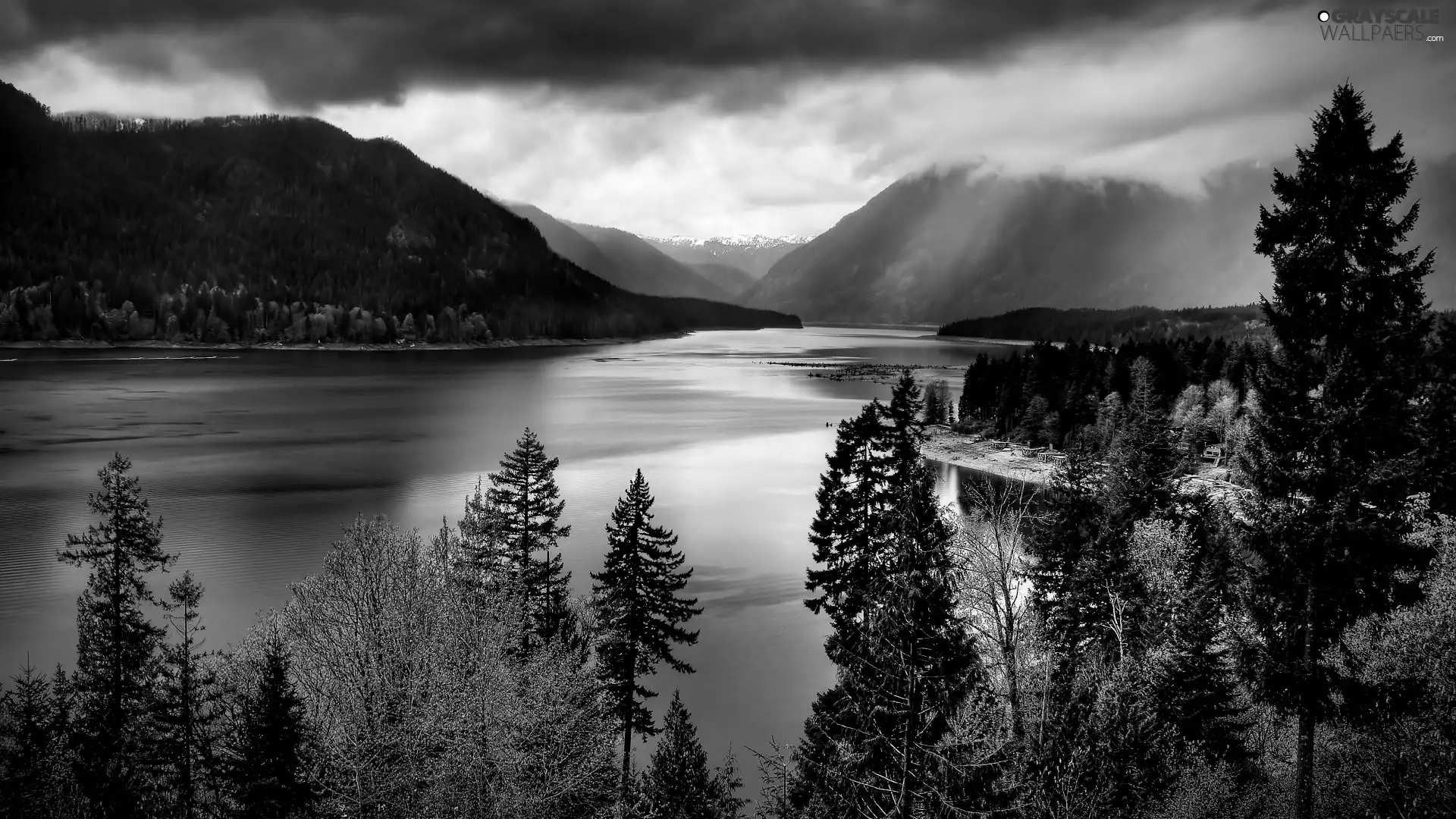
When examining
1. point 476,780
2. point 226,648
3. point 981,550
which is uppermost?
point 981,550

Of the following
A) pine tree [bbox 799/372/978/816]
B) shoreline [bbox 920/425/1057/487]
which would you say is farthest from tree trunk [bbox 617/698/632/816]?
shoreline [bbox 920/425/1057/487]

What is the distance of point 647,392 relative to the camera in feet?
427

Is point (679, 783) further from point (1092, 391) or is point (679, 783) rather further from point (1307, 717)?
point (1092, 391)

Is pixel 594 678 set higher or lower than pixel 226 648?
higher

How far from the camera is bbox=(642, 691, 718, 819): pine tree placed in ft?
58.6

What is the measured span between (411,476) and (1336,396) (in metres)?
62.9

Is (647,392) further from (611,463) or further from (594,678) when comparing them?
(594,678)

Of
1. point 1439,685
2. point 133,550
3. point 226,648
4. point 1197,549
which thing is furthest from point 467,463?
point 1439,685

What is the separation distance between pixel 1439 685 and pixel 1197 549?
43.5 ft

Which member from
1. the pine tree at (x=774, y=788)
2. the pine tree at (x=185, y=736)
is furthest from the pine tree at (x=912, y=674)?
the pine tree at (x=185, y=736)

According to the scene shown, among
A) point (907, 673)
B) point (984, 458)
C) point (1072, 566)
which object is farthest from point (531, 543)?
point (984, 458)

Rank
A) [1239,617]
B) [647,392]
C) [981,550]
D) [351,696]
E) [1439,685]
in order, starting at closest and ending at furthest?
[1439,685] < [981,550] < [351,696] < [1239,617] < [647,392]

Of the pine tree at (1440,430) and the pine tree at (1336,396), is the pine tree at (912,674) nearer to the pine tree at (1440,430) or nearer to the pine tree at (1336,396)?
the pine tree at (1336,396)

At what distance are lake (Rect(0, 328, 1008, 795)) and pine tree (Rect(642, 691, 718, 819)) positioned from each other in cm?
671
